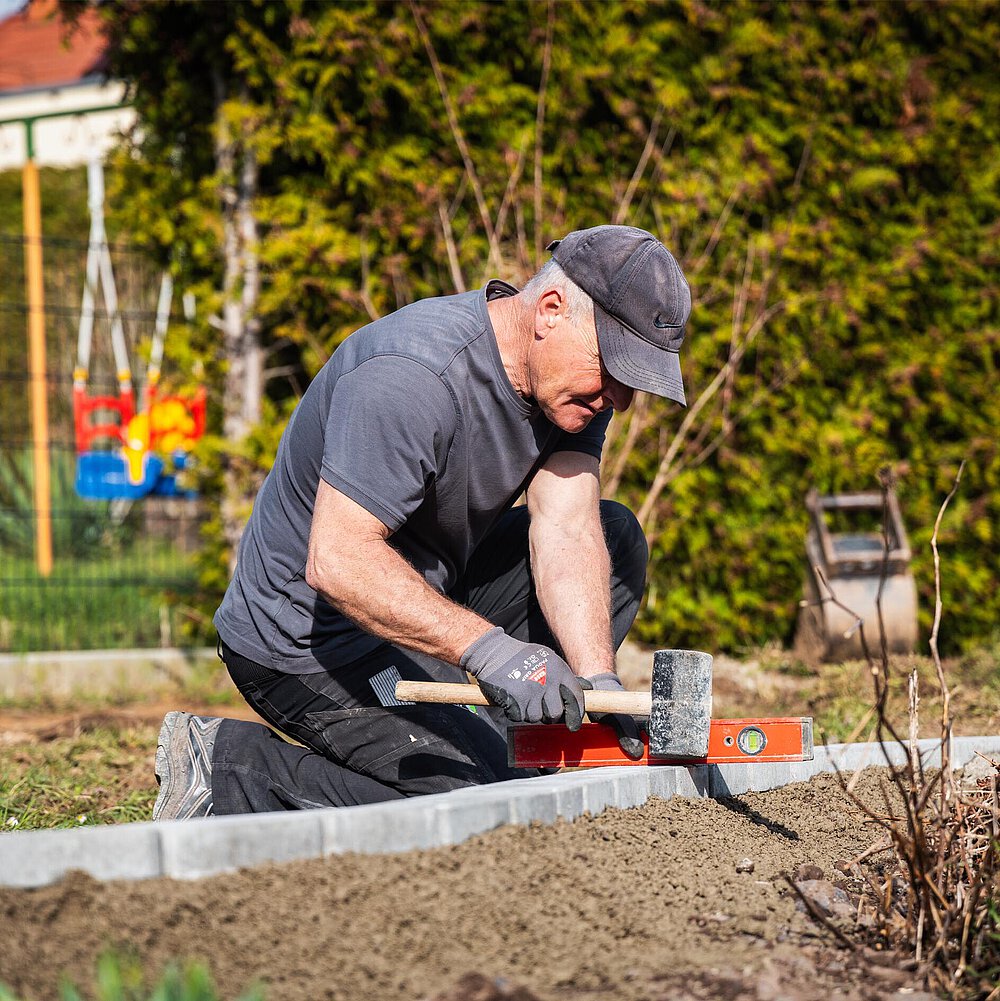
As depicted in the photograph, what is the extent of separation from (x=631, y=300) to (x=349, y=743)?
1.33 metres

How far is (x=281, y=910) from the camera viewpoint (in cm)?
167

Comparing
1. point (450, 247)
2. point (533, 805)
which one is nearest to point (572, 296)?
point (533, 805)

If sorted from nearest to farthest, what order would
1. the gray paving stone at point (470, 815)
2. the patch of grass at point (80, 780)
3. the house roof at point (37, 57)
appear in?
the gray paving stone at point (470, 815) < the patch of grass at point (80, 780) < the house roof at point (37, 57)

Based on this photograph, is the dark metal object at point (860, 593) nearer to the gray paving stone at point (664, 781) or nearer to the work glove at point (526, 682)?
the gray paving stone at point (664, 781)

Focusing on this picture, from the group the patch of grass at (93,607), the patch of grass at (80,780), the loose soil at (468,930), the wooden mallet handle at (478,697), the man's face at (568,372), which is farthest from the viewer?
the patch of grass at (93,607)

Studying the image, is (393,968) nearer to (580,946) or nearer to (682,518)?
(580,946)

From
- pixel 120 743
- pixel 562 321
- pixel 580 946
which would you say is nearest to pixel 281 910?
pixel 580 946

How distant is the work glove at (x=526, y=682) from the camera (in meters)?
2.46

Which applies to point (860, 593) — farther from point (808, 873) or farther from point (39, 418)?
point (39, 418)

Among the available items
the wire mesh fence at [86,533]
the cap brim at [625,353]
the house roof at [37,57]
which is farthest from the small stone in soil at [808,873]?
the house roof at [37,57]

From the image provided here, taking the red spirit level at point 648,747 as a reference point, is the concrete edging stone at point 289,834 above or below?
above

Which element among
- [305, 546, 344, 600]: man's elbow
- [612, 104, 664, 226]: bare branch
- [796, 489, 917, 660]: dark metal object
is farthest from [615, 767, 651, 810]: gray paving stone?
[612, 104, 664, 226]: bare branch

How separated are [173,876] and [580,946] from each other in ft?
2.09

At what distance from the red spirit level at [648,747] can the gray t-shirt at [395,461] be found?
0.51m
